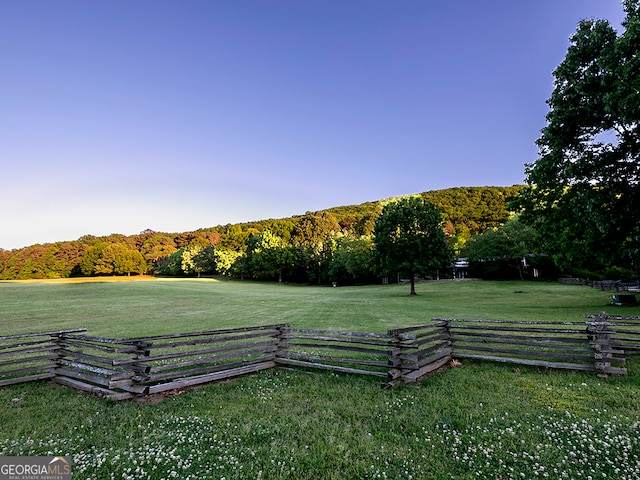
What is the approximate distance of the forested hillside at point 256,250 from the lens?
231 ft

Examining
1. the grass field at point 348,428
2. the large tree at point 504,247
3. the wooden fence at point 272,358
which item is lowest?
the grass field at point 348,428

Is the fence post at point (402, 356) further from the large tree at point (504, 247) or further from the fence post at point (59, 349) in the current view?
the large tree at point (504, 247)

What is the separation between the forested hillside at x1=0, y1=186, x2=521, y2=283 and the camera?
70.5m

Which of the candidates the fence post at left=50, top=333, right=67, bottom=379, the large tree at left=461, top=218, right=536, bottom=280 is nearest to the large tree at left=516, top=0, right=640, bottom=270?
Result: the fence post at left=50, top=333, right=67, bottom=379

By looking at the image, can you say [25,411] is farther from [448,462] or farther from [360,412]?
[448,462]

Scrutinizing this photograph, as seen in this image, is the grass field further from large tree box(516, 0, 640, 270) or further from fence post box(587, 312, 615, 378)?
large tree box(516, 0, 640, 270)

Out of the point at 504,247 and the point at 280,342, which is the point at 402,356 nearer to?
the point at 280,342

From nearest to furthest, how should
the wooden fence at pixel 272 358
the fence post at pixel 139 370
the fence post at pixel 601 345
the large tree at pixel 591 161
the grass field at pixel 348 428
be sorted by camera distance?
1. the grass field at pixel 348 428
2. the fence post at pixel 139 370
3. the wooden fence at pixel 272 358
4. the fence post at pixel 601 345
5. the large tree at pixel 591 161

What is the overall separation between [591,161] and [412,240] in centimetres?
2044

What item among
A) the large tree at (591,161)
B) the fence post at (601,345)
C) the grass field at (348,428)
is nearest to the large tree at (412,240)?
the large tree at (591,161)

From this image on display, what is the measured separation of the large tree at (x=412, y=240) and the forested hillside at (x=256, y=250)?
18981 millimetres

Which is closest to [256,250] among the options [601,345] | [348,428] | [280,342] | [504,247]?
[504,247]

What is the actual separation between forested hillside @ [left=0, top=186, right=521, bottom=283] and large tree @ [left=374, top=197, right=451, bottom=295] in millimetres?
18981

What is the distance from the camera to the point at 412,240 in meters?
37.1
